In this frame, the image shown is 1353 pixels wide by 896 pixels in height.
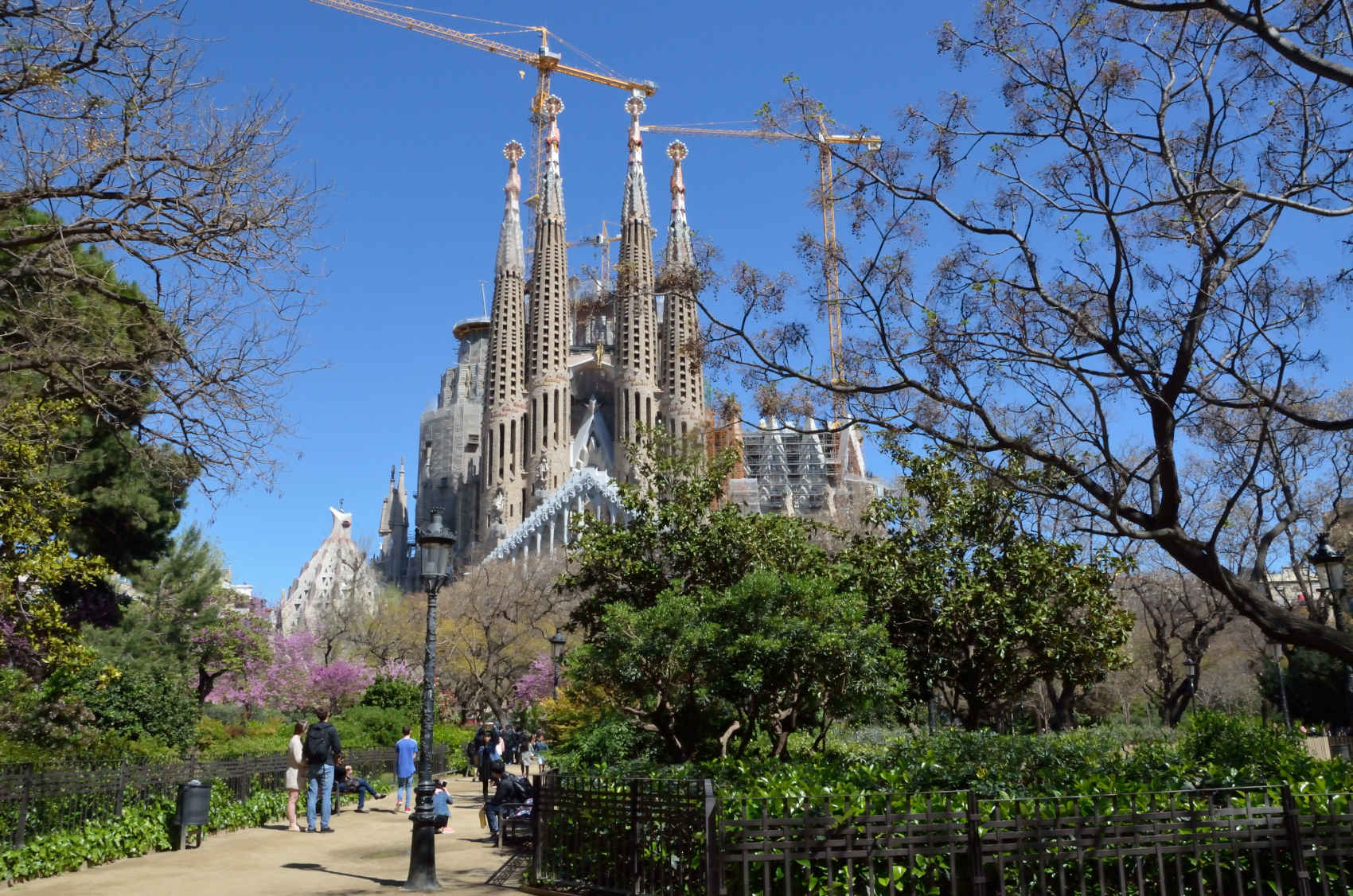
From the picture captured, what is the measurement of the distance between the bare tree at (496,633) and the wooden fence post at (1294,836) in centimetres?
3262

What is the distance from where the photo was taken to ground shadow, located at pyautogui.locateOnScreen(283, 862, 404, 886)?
10.7 m

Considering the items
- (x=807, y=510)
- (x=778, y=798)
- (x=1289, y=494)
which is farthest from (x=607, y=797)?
(x=807, y=510)

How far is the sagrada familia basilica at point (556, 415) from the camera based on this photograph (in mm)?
80062

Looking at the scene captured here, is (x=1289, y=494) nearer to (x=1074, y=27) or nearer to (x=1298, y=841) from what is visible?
(x=1074, y=27)

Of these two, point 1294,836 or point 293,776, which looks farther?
point 293,776

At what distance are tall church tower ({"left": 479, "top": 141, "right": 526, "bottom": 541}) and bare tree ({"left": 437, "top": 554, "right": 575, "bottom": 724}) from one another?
3076 centimetres

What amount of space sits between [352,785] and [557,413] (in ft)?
229

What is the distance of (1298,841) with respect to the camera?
731 cm

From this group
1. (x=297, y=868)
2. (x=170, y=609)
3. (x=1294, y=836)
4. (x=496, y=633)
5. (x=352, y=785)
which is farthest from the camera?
(x=496, y=633)

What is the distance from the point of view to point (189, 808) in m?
12.8

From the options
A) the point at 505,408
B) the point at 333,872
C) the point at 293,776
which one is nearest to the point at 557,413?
the point at 505,408

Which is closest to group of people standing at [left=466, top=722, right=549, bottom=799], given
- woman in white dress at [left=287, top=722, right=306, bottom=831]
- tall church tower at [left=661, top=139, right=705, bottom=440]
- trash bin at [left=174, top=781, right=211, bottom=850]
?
woman in white dress at [left=287, top=722, right=306, bottom=831]

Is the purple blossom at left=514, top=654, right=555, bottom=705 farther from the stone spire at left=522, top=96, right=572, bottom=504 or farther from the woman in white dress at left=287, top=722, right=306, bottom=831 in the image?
the stone spire at left=522, top=96, right=572, bottom=504

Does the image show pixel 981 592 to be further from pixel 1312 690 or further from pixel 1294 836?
pixel 1312 690
